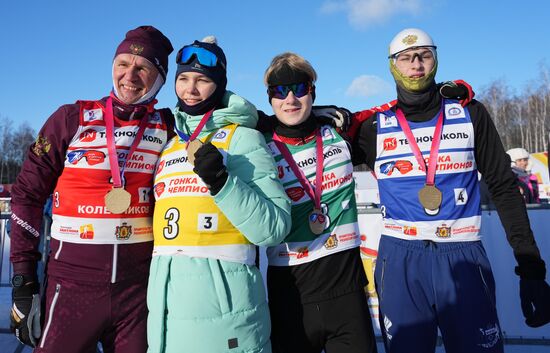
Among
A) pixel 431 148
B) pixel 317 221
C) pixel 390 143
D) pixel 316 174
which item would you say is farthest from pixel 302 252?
pixel 431 148

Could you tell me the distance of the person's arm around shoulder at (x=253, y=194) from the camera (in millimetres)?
1858

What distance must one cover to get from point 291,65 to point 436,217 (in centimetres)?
133

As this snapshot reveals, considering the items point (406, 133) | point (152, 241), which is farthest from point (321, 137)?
point (152, 241)

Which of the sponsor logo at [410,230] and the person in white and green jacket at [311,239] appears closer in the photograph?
the person in white and green jacket at [311,239]

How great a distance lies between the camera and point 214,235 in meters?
1.98

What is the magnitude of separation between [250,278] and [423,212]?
3.91 ft

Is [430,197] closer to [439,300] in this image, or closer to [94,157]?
[439,300]

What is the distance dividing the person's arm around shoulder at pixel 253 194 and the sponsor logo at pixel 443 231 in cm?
102

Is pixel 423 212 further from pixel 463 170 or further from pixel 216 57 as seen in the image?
pixel 216 57

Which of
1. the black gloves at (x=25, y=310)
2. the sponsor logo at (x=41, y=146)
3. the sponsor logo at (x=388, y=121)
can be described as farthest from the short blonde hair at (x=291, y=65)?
the black gloves at (x=25, y=310)

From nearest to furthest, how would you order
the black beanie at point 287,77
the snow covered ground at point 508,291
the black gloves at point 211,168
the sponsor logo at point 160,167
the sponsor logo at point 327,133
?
the black gloves at point 211,168
the sponsor logo at point 160,167
the black beanie at point 287,77
the sponsor logo at point 327,133
the snow covered ground at point 508,291

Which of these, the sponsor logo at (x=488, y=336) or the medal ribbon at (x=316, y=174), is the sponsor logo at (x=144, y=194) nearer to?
the medal ribbon at (x=316, y=174)

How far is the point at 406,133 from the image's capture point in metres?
2.57

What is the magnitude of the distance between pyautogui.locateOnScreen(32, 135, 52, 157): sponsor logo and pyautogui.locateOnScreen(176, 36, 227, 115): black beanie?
0.81m
